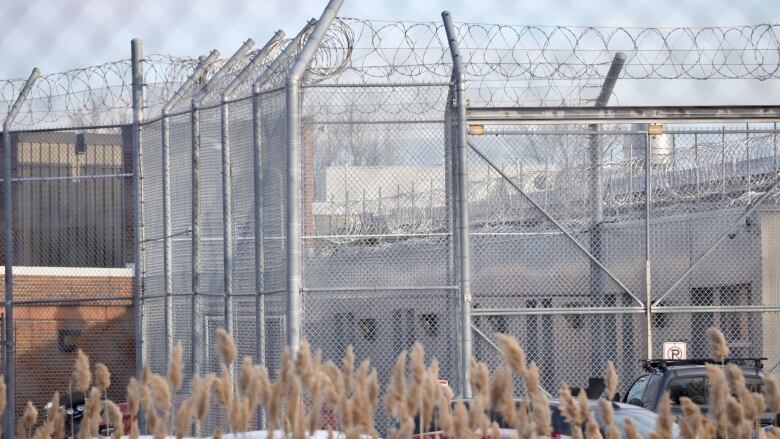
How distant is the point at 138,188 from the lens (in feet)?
42.5

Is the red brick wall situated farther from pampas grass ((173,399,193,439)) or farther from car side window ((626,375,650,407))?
pampas grass ((173,399,193,439))

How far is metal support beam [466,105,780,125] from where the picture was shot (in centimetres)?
1216

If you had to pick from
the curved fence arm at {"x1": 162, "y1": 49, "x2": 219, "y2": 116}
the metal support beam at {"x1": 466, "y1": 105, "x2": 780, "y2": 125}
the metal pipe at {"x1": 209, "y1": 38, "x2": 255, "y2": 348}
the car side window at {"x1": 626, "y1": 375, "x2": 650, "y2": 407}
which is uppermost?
the curved fence arm at {"x1": 162, "y1": 49, "x2": 219, "y2": 116}

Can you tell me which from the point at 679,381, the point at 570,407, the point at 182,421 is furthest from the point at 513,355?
the point at 679,381

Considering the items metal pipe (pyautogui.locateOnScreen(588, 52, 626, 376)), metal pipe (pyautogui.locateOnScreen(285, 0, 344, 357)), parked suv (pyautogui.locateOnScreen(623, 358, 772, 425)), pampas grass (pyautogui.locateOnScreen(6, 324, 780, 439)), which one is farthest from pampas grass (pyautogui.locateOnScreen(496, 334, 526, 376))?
metal pipe (pyautogui.locateOnScreen(588, 52, 626, 376))

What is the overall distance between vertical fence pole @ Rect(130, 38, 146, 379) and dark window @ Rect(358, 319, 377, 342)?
7.30 ft

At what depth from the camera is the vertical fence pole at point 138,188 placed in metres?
12.8

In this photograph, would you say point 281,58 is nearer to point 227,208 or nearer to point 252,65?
point 252,65

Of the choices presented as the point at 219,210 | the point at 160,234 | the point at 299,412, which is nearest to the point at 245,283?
the point at 219,210

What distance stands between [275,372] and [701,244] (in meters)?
5.31

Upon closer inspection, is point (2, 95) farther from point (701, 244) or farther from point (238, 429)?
point (238, 429)

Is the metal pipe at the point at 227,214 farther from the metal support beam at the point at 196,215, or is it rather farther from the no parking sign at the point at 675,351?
the no parking sign at the point at 675,351

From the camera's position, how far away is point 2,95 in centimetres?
1312

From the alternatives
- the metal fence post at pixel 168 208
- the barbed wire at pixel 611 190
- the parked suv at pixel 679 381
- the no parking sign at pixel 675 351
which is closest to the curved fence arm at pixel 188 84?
the metal fence post at pixel 168 208
